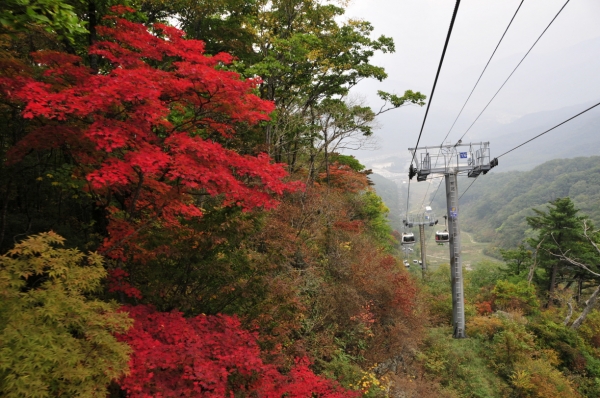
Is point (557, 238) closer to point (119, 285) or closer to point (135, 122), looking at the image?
Answer: point (119, 285)

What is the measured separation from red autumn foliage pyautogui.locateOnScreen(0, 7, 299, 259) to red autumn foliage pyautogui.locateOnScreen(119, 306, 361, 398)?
150 cm

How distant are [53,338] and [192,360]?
1795mm

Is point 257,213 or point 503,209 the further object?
point 503,209

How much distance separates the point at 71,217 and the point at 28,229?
109 cm

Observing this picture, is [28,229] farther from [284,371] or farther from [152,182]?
[284,371]

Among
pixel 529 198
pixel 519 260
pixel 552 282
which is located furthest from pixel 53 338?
pixel 529 198

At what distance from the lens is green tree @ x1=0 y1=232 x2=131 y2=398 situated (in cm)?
252

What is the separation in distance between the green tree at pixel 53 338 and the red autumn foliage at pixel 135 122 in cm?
117

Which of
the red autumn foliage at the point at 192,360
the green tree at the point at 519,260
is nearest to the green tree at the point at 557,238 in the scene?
the green tree at the point at 519,260

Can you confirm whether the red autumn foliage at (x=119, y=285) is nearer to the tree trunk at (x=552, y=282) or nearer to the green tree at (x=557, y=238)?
the green tree at (x=557, y=238)

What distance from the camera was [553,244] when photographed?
21.6 metres

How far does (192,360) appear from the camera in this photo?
414 centimetres

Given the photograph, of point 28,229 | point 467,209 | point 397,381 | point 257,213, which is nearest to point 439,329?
point 397,381

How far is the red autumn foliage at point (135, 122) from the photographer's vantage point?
12.7 feet
